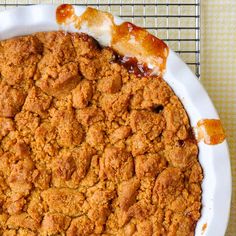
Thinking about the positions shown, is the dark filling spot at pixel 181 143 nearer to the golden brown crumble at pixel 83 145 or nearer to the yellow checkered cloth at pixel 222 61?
the golden brown crumble at pixel 83 145

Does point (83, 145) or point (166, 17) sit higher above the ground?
point (166, 17)

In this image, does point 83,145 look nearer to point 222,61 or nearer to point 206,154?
point 206,154

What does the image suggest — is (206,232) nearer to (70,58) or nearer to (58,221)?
(58,221)

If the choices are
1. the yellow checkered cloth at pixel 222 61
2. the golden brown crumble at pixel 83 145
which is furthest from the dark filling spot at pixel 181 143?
the yellow checkered cloth at pixel 222 61

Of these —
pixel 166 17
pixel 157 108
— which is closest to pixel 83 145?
pixel 157 108

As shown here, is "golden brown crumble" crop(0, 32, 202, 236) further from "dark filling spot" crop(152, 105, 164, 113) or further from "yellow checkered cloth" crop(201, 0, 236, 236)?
"yellow checkered cloth" crop(201, 0, 236, 236)

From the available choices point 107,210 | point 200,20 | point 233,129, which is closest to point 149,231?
point 107,210
